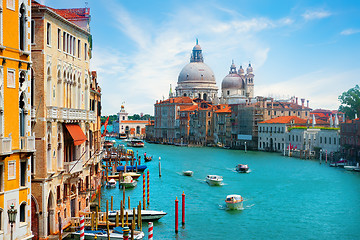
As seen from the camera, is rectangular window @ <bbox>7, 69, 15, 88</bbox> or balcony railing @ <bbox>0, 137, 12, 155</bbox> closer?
balcony railing @ <bbox>0, 137, 12, 155</bbox>

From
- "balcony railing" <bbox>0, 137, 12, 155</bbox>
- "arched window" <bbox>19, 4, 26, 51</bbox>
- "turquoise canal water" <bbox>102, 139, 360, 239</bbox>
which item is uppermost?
"arched window" <bbox>19, 4, 26, 51</bbox>

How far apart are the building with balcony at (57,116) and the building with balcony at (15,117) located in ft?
5.55

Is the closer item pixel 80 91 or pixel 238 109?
pixel 80 91

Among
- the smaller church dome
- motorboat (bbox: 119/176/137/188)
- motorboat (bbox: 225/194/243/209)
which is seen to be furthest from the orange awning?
the smaller church dome

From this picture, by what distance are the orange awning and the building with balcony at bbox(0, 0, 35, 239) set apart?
10.3 ft

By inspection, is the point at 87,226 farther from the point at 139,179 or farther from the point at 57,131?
the point at 139,179

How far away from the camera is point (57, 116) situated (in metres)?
11.1

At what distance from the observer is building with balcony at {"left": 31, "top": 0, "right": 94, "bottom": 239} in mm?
10414

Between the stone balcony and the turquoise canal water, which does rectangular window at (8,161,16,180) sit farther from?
the turquoise canal water

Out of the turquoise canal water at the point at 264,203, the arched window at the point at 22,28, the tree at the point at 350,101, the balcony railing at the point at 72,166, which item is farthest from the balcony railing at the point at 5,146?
the tree at the point at 350,101

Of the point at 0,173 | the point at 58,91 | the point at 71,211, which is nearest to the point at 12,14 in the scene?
the point at 0,173

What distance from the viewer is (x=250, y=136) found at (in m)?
55.8

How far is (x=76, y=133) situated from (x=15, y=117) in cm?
399

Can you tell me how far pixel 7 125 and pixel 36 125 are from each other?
2345 millimetres
